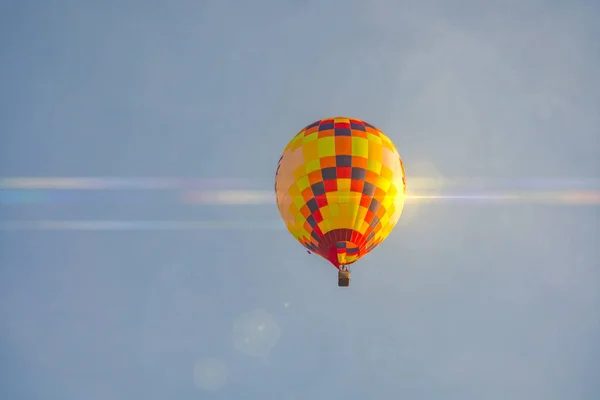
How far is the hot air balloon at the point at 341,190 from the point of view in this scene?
2411 cm

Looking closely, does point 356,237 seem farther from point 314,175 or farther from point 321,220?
point 314,175

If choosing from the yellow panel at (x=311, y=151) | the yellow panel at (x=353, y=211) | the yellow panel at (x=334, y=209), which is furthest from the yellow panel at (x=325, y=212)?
the yellow panel at (x=311, y=151)

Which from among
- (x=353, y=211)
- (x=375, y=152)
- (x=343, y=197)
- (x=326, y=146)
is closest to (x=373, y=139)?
(x=375, y=152)

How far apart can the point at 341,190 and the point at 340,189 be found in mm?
60

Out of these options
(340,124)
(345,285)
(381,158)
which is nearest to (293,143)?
(340,124)

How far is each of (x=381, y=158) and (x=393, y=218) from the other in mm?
2658

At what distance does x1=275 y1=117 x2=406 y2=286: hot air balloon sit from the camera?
24109 millimetres

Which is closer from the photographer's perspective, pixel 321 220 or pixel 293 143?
pixel 321 220

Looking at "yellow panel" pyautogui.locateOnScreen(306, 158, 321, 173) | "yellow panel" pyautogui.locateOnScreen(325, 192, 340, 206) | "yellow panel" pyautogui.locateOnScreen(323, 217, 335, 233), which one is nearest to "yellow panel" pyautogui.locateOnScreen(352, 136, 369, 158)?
"yellow panel" pyautogui.locateOnScreen(306, 158, 321, 173)

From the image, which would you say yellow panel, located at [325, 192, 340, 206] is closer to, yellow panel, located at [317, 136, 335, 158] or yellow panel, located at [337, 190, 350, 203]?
yellow panel, located at [337, 190, 350, 203]

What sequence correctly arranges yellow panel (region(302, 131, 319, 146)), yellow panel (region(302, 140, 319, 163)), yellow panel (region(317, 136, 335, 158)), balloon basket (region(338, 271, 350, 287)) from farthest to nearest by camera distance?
yellow panel (region(302, 131, 319, 146)), yellow panel (region(302, 140, 319, 163)), yellow panel (region(317, 136, 335, 158)), balloon basket (region(338, 271, 350, 287))

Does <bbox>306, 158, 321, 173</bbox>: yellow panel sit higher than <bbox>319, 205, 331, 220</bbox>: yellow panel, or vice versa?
<bbox>306, 158, 321, 173</bbox>: yellow panel

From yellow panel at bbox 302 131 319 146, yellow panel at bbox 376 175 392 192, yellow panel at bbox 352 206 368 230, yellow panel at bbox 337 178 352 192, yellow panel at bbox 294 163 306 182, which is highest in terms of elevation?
yellow panel at bbox 302 131 319 146

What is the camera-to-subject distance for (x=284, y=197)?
25.8 m
